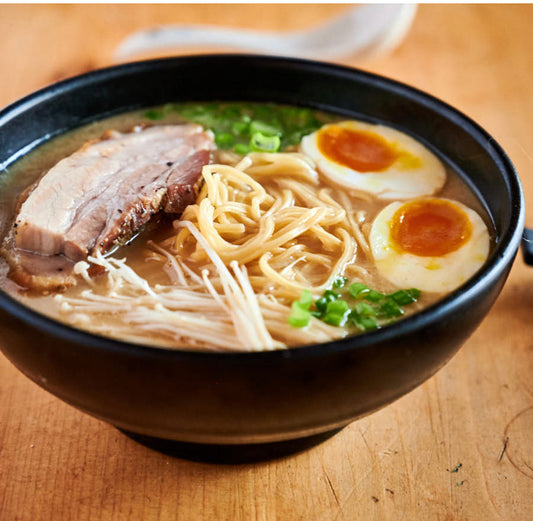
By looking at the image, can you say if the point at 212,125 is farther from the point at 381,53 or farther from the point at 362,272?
the point at 381,53

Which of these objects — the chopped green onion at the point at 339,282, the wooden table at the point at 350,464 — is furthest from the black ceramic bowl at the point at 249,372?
the chopped green onion at the point at 339,282

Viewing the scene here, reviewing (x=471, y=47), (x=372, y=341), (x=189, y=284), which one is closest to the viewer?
(x=372, y=341)

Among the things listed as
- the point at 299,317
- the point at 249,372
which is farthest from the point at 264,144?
the point at 249,372

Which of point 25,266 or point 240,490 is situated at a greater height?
point 25,266

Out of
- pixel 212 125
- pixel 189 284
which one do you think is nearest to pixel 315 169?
pixel 212 125

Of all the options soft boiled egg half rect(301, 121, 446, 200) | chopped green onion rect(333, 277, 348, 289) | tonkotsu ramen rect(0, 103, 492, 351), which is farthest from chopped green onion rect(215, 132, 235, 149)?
chopped green onion rect(333, 277, 348, 289)

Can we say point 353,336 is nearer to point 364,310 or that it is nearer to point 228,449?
point 364,310
